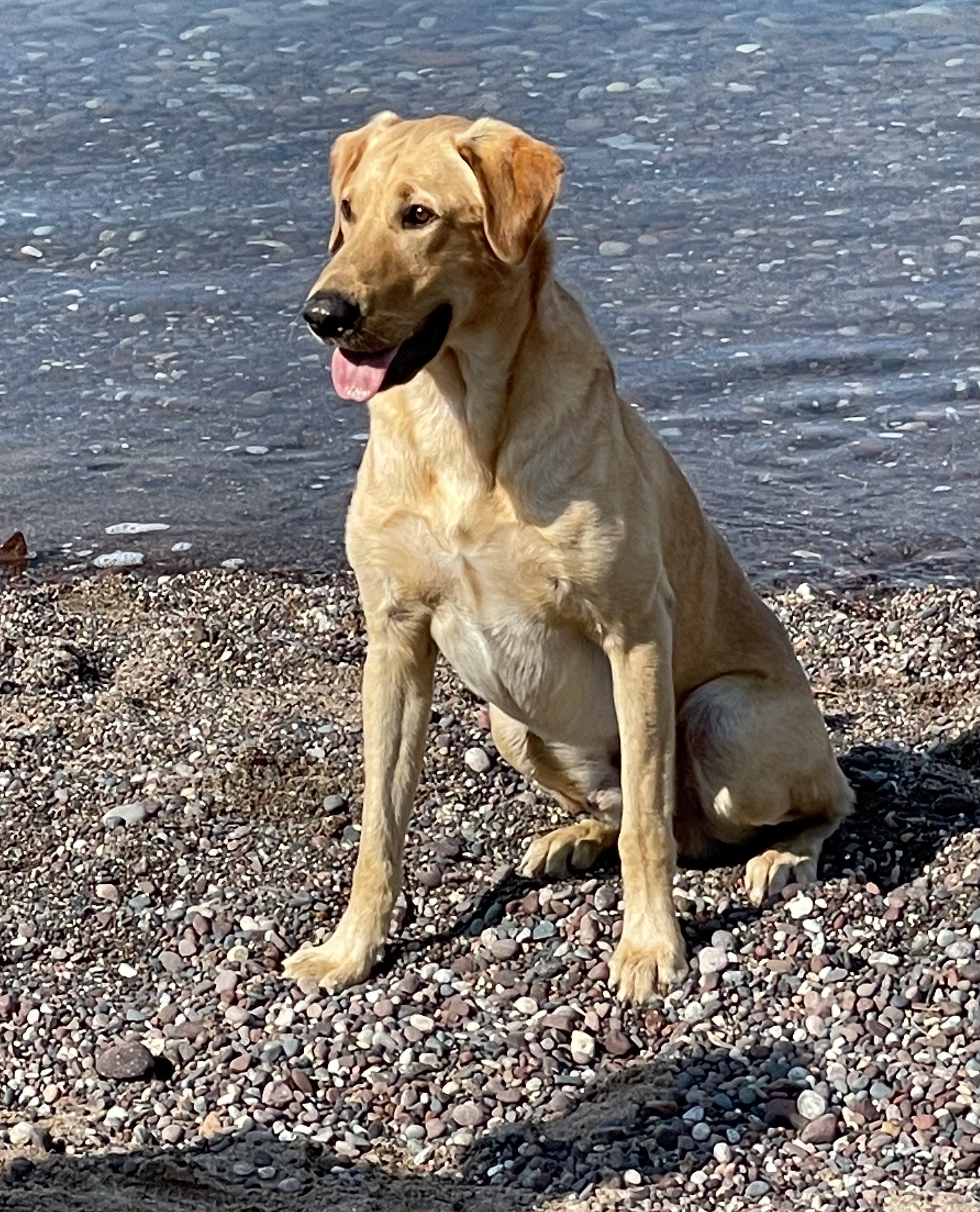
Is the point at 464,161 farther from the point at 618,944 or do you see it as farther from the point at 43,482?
the point at 43,482

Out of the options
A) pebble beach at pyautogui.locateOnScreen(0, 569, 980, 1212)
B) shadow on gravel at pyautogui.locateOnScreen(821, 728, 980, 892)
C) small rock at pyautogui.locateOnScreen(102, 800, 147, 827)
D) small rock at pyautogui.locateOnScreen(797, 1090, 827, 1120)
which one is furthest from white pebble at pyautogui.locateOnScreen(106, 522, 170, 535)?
small rock at pyautogui.locateOnScreen(797, 1090, 827, 1120)

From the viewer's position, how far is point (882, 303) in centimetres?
927

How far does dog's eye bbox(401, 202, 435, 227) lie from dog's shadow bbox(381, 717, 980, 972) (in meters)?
1.70

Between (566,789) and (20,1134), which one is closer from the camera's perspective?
(20,1134)

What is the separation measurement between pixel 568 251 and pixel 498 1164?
7085 mm

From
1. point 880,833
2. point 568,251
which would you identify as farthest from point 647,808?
point 568,251

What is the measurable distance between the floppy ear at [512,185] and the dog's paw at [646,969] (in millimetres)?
1577

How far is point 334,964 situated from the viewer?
429cm

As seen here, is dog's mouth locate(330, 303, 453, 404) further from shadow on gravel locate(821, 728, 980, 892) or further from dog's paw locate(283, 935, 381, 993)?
shadow on gravel locate(821, 728, 980, 892)

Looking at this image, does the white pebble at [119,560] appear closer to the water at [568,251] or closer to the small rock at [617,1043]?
the water at [568,251]

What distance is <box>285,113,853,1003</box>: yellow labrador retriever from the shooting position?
380 cm

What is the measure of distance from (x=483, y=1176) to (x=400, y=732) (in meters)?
1.13

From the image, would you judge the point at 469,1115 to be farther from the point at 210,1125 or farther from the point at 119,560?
the point at 119,560

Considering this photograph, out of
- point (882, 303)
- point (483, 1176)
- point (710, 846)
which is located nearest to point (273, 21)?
point (882, 303)
